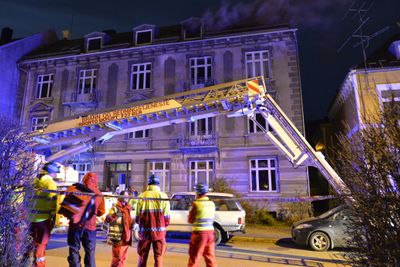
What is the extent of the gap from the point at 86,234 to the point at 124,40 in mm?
21114

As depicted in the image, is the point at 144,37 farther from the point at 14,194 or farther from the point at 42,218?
the point at 14,194

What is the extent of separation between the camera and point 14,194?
14.5ft

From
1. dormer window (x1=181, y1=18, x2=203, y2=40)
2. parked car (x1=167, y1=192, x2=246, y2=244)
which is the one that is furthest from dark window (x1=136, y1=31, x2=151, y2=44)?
parked car (x1=167, y1=192, x2=246, y2=244)

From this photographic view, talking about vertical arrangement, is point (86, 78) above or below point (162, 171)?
above

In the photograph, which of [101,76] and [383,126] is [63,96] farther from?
[383,126]

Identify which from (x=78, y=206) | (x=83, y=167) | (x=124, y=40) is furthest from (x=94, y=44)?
(x=78, y=206)

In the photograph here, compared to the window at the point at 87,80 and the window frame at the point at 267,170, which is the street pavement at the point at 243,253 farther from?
the window at the point at 87,80

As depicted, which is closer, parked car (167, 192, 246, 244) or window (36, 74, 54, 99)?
parked car (167, 192, 246, 244)

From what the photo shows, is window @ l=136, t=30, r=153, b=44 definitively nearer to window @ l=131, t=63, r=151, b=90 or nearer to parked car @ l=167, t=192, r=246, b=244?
window @ l=131, t=63, r=151, b=90

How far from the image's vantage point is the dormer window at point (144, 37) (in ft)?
73.2

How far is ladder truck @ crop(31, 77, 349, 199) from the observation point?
9.95 metres

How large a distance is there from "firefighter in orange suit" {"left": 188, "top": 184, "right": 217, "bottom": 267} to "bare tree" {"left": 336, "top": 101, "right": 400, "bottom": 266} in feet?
8.41

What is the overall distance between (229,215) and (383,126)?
747 centimetres

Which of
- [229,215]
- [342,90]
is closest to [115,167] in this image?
[229,215]
